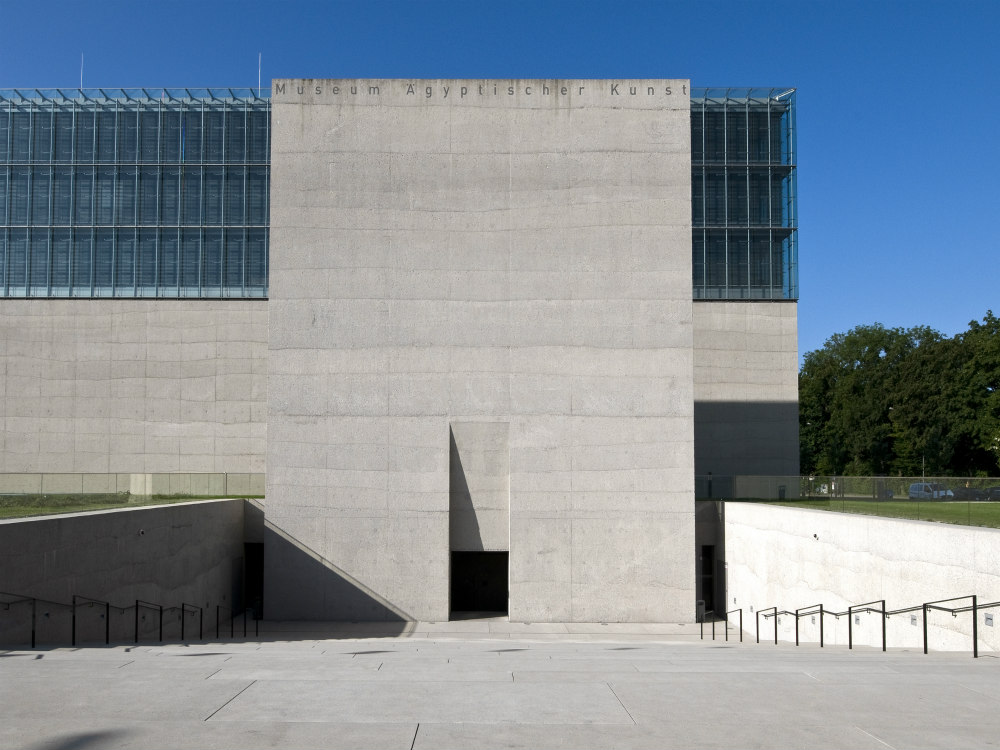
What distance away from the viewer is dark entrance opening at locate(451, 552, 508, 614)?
99.2 ft

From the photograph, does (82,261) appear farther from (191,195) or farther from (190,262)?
(191,195)

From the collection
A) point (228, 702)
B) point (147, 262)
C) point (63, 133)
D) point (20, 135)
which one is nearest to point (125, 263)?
point (147, 262)

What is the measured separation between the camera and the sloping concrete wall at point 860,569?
45.8 feet

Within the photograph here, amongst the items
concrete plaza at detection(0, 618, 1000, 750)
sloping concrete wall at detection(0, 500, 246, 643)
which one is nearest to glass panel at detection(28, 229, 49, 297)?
sloping concrete wall at detection(0, 500, 246, 643)

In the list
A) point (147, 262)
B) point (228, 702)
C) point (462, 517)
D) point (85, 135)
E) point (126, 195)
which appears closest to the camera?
point (228, 702)

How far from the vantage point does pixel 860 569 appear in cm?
1845

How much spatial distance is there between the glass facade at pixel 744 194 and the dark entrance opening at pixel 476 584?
1601cm

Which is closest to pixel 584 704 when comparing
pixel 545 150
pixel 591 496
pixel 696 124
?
pixel 591 496

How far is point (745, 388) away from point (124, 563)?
2715 centimetres

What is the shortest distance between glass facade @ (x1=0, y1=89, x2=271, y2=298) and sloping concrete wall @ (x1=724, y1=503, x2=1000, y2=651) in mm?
24104

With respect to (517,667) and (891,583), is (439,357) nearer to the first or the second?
(891,583)

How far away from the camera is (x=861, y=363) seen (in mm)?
76125

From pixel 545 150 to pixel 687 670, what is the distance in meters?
20.5

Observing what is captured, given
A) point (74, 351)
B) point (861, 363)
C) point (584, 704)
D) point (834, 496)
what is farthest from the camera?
point (861, 363)
